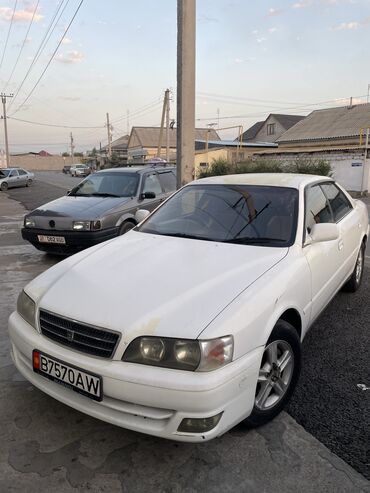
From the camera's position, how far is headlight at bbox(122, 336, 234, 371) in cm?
213

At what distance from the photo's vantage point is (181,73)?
22.7 feet

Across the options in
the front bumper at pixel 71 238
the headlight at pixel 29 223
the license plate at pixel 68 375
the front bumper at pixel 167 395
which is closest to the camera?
the front bumper at pixel 167 395

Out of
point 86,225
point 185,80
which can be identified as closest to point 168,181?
point 185,80

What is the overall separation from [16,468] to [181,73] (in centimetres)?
622

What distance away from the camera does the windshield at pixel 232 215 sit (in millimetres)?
3322

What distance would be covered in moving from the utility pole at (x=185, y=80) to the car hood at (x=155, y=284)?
4.09 metres

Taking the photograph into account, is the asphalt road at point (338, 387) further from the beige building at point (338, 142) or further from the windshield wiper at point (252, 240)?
the beige building at point (338, 142)

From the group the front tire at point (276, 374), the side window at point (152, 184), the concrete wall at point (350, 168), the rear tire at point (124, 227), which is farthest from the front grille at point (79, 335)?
the concrete wall at point (350, 168)

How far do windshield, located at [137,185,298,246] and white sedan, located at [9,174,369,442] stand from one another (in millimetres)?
14

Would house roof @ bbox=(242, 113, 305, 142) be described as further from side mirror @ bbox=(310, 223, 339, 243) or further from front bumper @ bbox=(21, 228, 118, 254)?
side mirror @ bbox=(310, 223, 339, 243)

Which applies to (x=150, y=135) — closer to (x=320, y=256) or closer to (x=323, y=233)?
(x=320, y=256)

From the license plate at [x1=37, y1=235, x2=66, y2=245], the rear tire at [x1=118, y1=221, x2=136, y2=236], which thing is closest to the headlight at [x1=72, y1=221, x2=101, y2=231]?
the license plate at [x1=37, y1=235, x2=66, y2=245]

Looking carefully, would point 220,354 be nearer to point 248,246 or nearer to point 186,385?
point 186,385

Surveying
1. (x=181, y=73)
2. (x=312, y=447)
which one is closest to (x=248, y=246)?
(x=312, y=447)
